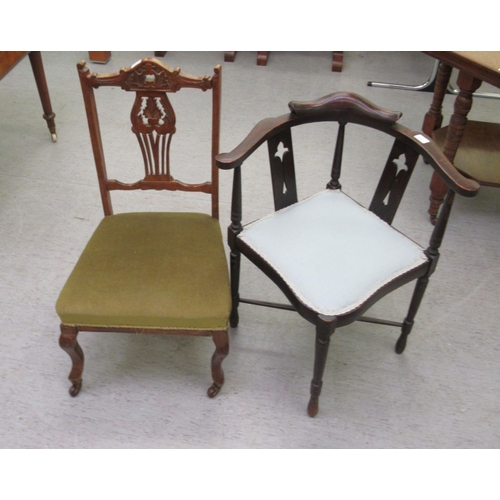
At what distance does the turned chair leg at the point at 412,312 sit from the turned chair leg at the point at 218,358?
2.02 feet

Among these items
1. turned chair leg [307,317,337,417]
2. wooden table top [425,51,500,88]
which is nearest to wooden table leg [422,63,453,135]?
wooden table top [425,51,500,88]

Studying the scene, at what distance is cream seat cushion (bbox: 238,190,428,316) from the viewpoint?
1.33 meters

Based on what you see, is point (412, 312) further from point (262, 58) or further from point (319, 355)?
point (262, 58)

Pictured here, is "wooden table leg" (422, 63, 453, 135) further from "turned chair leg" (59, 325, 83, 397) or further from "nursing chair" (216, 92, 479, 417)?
"turned chair leg" (59, 325, 83, 397)

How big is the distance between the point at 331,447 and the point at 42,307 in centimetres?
116

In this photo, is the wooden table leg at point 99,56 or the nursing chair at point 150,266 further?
the wooden table leg at point 99,56

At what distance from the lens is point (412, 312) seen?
164 centimetres

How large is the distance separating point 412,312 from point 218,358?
0.66 meters

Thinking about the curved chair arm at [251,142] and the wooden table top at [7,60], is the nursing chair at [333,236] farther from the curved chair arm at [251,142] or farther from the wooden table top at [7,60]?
the wooden table top at [7,60]

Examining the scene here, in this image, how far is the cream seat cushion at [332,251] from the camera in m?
1.33

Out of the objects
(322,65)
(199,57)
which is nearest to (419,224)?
(322,65)

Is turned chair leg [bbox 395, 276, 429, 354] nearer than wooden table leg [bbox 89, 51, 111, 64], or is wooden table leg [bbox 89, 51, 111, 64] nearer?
turned chair leg [bbox 395, 276, 429, 354]

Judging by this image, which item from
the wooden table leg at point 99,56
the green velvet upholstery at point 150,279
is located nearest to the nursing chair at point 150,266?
the green velvet upholstery at point 150,279

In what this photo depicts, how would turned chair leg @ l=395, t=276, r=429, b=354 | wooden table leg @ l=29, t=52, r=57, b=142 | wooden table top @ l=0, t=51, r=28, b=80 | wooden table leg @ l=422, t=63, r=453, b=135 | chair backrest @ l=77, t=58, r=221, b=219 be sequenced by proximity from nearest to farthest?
chair backrest @ l=77, t=58, r=221, b=219, turned chair leg @ l=395, t=276, r=429, b=354, wooden table top @ l=0, t=51, r=28, b=80, wooden table leg @ l=422, t=63, r=453, b=135, wooden table leg @ l=29, t=52, r=57, b=142
